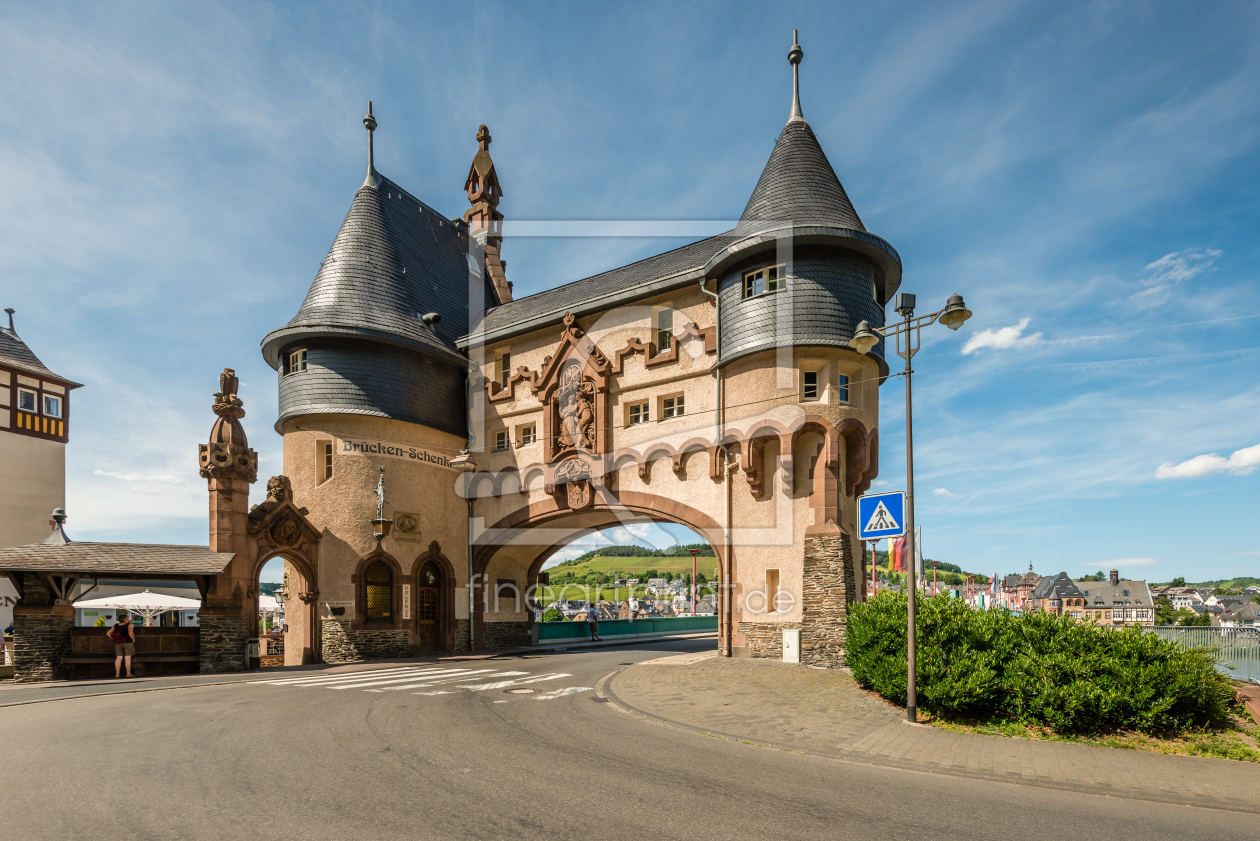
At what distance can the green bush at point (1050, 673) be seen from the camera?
9.62 metres

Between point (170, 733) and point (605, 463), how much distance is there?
1618 cm

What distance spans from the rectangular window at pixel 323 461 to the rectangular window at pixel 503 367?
7018 mm

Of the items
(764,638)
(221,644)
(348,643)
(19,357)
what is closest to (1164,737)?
(764,638)

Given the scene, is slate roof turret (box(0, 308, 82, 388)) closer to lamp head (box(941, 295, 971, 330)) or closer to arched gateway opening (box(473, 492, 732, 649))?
arched gateway opening (box(473, 492, 732, 649))

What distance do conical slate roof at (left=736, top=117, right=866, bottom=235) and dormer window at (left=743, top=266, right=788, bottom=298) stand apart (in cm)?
129

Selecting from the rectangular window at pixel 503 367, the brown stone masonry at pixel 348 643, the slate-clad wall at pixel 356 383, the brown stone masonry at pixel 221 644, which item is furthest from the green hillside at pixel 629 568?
the brown stone masonry at pixel 221 644

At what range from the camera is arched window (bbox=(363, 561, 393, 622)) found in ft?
80.3

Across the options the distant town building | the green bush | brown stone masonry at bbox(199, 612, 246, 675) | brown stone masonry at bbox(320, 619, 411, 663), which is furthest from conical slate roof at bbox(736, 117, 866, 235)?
the distant town building

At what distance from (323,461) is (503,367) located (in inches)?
309

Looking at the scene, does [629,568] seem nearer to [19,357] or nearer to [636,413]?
[19,357]

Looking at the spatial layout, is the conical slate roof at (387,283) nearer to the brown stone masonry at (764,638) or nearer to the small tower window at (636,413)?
the small tower window at (636,413)

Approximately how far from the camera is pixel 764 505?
67.0ft

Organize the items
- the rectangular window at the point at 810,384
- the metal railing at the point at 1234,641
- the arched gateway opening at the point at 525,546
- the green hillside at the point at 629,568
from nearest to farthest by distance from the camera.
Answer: the metal railing at the point at 1234,641 → the rectangular window at the point at 810,384 → the arched gateway opening at the point at 525,546 → the green hillside at the point at 629,568

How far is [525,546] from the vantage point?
28.6 metres
